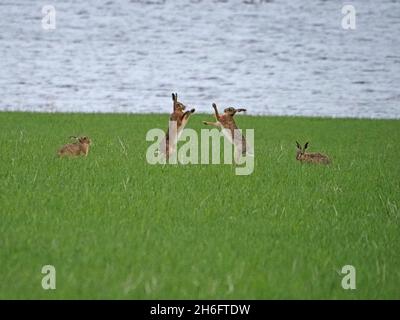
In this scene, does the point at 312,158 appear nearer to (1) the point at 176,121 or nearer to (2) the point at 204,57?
(1) the point at 176,121

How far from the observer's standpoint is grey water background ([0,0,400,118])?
73.0ft

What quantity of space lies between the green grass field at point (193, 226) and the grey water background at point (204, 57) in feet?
31.1

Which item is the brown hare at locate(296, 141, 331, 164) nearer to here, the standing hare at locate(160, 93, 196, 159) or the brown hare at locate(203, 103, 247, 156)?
the brown hare at locate(203, 103, 247, 156)

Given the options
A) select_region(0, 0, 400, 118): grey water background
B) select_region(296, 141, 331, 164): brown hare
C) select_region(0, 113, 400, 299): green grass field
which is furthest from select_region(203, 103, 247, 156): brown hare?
select_region(0, 0, 400, 118): grey water background

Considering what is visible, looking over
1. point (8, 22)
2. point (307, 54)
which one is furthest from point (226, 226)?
point (8, 22)

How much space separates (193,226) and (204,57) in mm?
18687

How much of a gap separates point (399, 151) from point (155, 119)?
6486mm

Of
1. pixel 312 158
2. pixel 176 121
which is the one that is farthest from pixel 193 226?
pixel 312 158

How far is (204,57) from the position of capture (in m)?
25.5

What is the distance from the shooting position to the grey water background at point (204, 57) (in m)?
22.3

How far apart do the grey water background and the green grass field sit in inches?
373

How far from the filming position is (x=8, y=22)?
88.1 ft

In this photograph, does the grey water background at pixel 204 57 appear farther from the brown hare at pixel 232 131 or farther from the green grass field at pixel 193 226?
the brown hare at pixel 232 131
